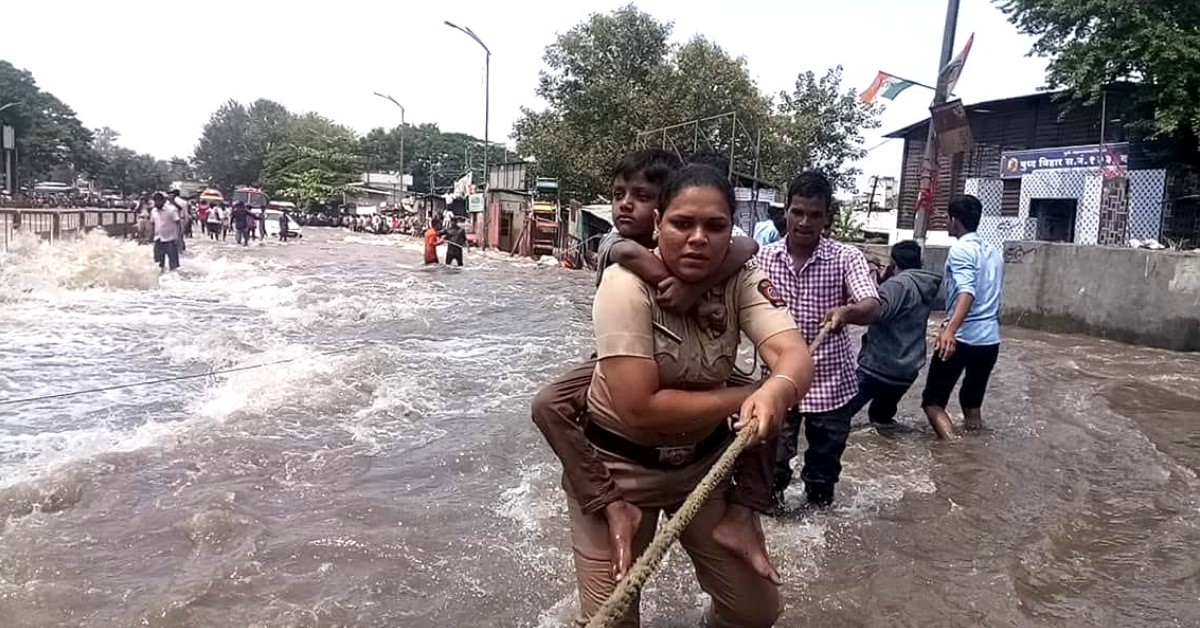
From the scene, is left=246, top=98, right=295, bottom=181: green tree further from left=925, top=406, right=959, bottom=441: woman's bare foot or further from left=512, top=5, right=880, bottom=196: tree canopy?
left=925, top=406, right=959, bottom=441: woman's bare foot

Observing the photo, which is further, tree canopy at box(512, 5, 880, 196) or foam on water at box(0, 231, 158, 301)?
tree canopy at box(512, 5, 880, 196)

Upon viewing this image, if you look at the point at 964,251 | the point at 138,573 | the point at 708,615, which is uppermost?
the point at 964,251

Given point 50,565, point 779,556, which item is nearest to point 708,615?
point 779,556

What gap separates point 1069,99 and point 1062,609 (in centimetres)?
1840

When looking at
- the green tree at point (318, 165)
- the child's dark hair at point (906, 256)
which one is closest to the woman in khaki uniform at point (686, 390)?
the child's dark hair at point (906, 256)

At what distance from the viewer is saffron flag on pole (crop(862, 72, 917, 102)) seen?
16141 millimetres

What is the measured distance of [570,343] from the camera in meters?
11.9

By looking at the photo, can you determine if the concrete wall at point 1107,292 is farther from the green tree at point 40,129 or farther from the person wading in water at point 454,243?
the green tree at point 40,129

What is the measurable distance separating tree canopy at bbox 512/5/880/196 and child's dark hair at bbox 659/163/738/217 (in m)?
26.1

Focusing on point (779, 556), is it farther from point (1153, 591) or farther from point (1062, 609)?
point (1153, 591)

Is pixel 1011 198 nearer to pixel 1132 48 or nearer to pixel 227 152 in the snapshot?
pixel 1132 48

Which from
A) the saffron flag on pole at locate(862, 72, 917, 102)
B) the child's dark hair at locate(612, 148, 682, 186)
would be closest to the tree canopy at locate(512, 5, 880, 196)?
the saffron flag on pole at locate(862, 72, 917, 102)

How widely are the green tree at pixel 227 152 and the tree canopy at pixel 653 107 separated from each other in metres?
72.5

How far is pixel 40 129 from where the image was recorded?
66.2 m
